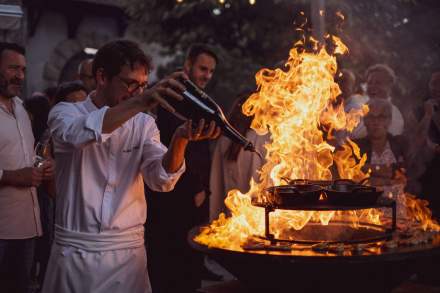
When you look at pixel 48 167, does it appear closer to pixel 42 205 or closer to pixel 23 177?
pixel 23 177

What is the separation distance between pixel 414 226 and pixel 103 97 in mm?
2167

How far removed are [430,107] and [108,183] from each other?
4.48 meters

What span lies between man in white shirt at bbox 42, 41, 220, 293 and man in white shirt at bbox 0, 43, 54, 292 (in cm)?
132

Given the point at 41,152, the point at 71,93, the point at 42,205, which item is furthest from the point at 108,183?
the point at 42,205

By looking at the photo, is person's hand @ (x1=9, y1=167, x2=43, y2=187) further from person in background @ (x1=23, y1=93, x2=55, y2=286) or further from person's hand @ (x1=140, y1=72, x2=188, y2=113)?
person's hand @ (x1=140, y1=72, x2=188, y2=113)

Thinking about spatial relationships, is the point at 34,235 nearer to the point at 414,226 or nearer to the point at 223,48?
the point at 414,226

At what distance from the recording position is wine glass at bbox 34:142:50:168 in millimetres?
3987

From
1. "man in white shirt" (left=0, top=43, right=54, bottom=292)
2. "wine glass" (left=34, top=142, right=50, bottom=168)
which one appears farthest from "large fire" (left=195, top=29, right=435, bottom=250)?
"man in white shirt" (left=0, top=43, right=54, bottom=292)

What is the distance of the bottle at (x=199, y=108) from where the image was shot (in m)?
3.10

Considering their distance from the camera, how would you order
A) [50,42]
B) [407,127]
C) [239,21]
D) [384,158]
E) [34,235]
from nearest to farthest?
[34,235], [384,158], [407,127], [239,21], [50,42]

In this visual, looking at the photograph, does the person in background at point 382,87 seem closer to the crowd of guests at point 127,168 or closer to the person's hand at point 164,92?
the crowd of guests at point 127,168

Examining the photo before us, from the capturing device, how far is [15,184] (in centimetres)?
468

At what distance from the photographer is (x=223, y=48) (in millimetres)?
12969

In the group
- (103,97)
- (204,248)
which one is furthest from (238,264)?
(103,97)
